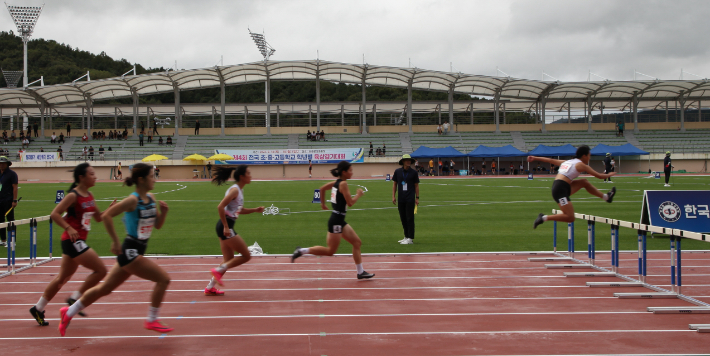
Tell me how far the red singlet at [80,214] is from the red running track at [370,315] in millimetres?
1138

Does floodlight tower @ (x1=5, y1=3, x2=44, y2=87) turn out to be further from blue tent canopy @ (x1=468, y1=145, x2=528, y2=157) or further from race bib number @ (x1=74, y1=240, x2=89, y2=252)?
race bib number @ (x1=74, y1=240, x2=89, y2=252)

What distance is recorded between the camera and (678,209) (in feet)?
38.5

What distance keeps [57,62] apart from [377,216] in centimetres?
8367

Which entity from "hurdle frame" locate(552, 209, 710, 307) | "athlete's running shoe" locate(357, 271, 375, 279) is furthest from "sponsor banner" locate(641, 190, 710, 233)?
"athlete's running shoe" locate(357, 271, 375, 279)

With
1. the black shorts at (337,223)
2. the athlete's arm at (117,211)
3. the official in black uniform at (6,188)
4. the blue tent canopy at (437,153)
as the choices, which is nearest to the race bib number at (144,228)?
the athlete's arm at (117,211)

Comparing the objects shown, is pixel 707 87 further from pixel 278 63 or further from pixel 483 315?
pixel 483 315

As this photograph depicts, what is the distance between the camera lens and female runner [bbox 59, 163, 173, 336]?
5.02 meters

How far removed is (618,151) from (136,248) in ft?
166

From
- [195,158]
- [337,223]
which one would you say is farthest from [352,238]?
[195,158]

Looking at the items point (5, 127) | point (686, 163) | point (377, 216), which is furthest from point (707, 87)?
point (5, 127)

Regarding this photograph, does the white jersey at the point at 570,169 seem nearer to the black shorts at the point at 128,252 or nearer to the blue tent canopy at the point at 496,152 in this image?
the black shorts at the point at 128,252

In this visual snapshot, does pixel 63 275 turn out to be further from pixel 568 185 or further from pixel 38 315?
pixel 568 185

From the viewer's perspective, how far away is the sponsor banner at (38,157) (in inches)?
1873

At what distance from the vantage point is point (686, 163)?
49.3 m
